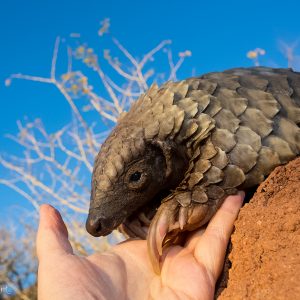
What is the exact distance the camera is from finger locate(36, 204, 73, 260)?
2.08 metres

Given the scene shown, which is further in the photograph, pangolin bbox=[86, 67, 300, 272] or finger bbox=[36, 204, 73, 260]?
pangolin bbox=[86, 67, 300, 272]

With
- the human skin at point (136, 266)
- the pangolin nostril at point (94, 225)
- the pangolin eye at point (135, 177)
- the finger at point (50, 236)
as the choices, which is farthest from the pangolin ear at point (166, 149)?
the finger at point (50, 236)

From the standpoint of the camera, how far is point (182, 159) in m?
2.33

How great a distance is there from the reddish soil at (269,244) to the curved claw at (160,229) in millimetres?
297

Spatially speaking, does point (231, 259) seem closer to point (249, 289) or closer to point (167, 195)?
point (249, 289)

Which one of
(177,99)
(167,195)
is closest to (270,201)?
(167,195)

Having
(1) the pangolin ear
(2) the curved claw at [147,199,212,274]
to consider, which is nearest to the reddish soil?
(2) the curved claw at [147,199,212,274]

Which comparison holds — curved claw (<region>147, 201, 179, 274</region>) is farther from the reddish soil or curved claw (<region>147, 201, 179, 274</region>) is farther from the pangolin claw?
the reddish soil

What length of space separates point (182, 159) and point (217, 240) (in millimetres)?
431

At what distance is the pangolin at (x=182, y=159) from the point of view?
2.21m

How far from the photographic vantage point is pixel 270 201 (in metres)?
2.05

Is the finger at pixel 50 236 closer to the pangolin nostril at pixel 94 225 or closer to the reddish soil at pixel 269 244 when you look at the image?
the pangolin nostril at pixel 94 225

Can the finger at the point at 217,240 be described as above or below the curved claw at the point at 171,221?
below

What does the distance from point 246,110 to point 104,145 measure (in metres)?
0.74
